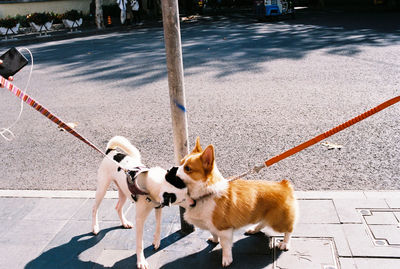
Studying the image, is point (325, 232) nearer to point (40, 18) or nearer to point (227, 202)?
point (227, 202)

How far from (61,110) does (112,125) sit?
158cm

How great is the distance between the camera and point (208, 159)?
2521mm

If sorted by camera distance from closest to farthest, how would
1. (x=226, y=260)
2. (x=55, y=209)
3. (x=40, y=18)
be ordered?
(x=226, y=260)
(x=55, y=209)
(x=40, y=18)

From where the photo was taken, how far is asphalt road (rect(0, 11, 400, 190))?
14.9 feet

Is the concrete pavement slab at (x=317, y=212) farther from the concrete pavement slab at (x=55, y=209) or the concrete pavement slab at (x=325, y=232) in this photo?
the concrete pavement slab at (x=55, y=209)

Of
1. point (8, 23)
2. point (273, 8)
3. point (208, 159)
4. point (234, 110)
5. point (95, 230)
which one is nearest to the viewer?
point (208, 159)

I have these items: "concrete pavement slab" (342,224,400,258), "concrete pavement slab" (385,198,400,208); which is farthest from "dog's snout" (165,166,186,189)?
"concrete pavement slab" (385,198,400,208)

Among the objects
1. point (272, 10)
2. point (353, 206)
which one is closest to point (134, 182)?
point (353, 206)

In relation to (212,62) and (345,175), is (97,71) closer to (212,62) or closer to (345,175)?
(212,62)

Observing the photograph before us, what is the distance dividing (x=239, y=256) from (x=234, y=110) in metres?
3.79

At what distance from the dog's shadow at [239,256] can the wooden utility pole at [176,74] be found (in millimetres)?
348

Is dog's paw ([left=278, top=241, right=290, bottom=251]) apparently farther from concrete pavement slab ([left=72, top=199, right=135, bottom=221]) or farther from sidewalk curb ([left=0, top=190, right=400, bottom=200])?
concrete pavement slab ([left=72, top=199, right=135, bottom=221])

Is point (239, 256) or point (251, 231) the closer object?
point (239, 256)

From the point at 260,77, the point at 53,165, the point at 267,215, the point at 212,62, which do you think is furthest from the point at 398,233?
the point at 212,62
